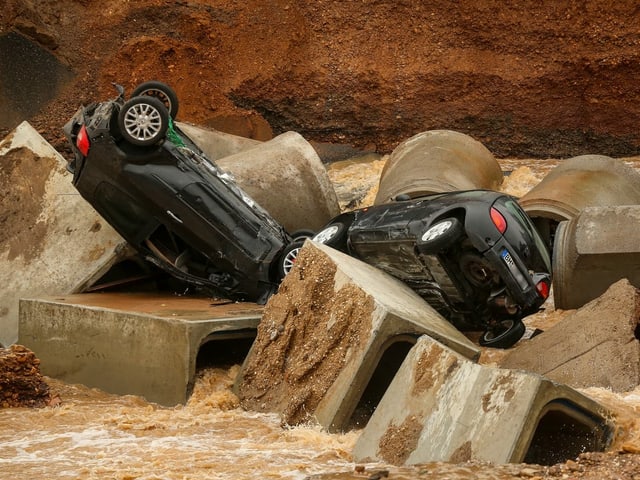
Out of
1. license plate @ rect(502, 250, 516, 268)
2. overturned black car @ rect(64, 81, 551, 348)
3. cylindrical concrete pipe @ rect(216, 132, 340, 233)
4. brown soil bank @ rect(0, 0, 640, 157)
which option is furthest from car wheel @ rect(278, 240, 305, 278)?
brown soil bank @ rect(0, 0, 640, 157)

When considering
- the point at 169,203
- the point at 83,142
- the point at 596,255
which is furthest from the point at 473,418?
the point at 83,142

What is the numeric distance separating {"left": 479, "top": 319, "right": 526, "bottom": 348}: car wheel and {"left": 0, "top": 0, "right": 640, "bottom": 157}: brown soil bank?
28.0ft

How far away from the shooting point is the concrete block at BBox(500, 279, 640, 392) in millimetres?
6406

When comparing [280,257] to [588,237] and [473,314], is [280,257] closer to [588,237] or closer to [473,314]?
[473,314]

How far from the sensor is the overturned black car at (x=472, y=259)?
24.3 feet

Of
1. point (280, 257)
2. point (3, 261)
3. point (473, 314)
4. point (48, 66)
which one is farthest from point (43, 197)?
point (48, 66)

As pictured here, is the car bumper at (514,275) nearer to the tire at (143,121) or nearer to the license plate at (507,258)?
the license plate at (507,258)

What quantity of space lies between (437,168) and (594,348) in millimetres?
4653

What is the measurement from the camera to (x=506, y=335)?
300 inches

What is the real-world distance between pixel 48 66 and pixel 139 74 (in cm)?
129

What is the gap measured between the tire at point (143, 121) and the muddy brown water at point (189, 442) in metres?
1.86

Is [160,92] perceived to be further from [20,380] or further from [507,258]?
[507,258]

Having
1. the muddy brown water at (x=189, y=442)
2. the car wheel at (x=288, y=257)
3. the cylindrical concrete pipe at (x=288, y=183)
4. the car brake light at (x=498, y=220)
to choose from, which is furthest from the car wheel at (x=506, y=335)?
the cylindrical concrete pipe at (x=288, y=183)

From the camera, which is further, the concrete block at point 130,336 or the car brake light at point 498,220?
the car brake light at point 498,220
